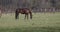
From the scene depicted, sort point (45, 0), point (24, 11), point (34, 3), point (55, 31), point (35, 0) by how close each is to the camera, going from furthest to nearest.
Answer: point (45, 0) < point (35, 0) < point (34, 3) < point (24, 11) < point (55, 31)

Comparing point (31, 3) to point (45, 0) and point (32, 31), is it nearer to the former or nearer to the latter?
point (45, 0)

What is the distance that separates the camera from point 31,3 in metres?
58.2

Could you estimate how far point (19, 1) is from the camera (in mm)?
63219

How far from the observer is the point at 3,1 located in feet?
194

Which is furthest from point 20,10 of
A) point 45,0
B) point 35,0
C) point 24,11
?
point 45,0

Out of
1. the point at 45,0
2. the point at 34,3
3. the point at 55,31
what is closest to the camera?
the point at 55,31

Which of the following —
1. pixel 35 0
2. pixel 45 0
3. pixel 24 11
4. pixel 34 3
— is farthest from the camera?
pixel 45 0

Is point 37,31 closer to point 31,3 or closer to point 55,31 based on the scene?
point 55,31

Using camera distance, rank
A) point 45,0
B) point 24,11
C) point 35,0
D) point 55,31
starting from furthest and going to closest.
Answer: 1. point 45,0
2. point 35,0
3. point 24,11
4. point 55,31

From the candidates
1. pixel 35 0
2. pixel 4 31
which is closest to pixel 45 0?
pixel 35 0

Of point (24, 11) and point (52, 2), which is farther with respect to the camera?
point (52, 2)

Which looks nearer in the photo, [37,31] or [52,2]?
[37,31]

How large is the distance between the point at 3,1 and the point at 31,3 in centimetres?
849

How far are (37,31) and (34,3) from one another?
1822 inches
